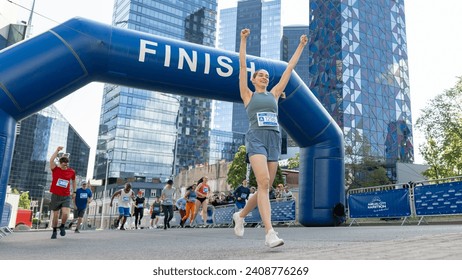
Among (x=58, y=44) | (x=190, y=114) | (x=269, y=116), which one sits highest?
(x=190, y=114)

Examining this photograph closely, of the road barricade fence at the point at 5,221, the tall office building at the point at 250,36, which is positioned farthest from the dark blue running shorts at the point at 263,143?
the tall office building at the point at 250,36

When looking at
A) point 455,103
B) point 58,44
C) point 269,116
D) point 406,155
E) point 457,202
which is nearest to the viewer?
point 269,116

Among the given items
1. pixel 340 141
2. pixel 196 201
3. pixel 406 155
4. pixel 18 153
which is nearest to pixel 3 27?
pixel 196 201

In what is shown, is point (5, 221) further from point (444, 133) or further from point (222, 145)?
point (222, 145)

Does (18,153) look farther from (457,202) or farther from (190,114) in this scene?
(457,202)

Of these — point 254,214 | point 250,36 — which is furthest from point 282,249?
point 250,36

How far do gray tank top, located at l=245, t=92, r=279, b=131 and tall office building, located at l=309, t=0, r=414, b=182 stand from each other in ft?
225

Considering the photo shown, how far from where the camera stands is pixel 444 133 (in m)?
35.6

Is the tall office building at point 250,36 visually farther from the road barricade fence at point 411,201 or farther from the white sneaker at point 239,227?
the white sneaker at point 239,227

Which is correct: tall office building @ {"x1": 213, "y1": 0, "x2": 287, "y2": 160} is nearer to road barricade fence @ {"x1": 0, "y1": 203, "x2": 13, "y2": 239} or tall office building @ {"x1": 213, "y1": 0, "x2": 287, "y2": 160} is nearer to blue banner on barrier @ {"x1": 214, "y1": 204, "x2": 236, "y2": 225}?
blue banner on barrier @ {"x1": 214, "y1": 204, "x2": 236, "y2": 225}

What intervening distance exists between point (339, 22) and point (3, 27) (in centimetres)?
6180

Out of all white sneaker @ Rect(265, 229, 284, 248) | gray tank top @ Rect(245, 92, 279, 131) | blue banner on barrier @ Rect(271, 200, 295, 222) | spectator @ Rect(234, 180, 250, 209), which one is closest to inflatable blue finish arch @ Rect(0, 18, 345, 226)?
blue banner on barrier @ Rect(271, 200, 295, 222)

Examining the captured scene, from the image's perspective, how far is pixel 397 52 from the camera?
81312 millimetres

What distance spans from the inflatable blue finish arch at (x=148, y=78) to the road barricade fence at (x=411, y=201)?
1.51 meters
